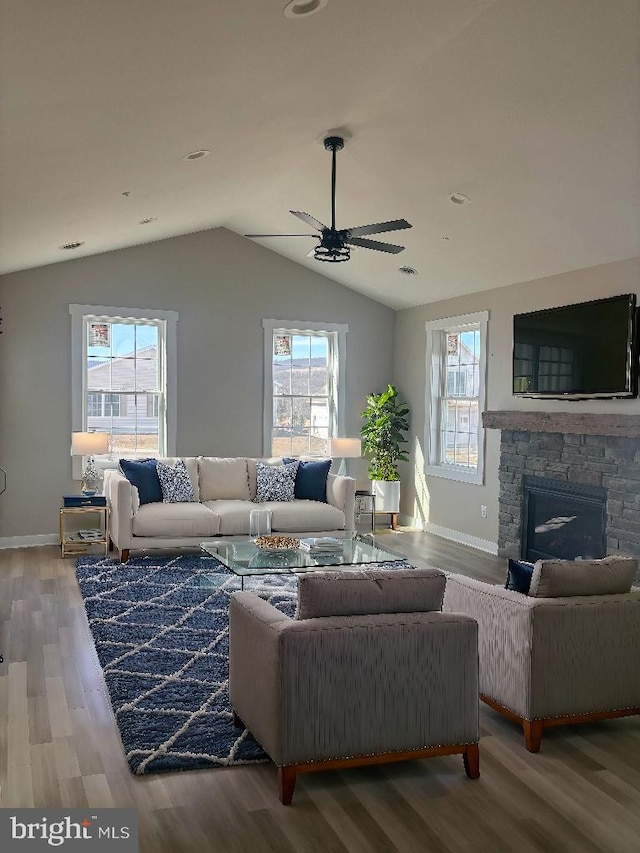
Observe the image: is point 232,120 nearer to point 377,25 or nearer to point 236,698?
point 377,25

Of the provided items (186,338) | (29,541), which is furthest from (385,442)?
(29,541)

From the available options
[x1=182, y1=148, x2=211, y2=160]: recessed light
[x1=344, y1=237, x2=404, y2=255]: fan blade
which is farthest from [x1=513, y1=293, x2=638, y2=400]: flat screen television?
[x1=182, y1=148, x2=211, y2=160]: recessed light

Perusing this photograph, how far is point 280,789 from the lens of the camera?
2.92m

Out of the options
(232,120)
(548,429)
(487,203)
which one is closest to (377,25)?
(232,120)

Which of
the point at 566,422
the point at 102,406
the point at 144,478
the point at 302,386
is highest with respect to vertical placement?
the point at 302,386

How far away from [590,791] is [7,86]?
11.6 ft

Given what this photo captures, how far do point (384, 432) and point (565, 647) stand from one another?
18.9 ft

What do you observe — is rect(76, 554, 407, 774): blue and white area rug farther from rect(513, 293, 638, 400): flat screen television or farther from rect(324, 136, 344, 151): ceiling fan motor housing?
rect(324, 136, 344, 151): ceiling fan motor housing

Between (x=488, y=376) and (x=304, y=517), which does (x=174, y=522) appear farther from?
(x=488, y=376)

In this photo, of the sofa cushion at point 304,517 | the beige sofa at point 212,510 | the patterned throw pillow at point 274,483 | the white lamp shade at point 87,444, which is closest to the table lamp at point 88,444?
the white lamp shade at point 87,444

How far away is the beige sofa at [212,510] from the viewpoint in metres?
6.87

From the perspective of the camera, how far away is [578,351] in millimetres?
6320

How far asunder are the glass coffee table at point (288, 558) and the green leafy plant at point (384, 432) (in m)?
3.20

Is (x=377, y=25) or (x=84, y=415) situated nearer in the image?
(x=377, y=25)
